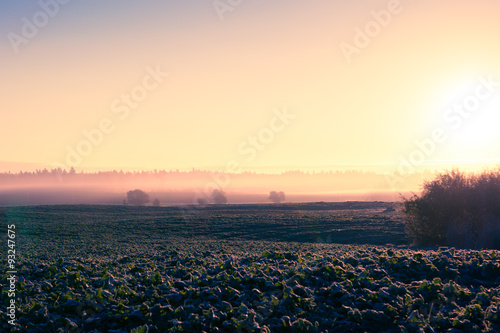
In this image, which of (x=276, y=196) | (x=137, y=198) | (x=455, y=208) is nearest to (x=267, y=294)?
(x=455, y=208)

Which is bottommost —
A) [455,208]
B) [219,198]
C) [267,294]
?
[267,294]

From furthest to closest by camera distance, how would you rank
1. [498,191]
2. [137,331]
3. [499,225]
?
[498,191] < [499,225] < [137,331]

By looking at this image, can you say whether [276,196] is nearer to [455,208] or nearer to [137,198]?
[137,198]

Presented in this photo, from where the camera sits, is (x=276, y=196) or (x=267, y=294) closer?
(x=267, y=294)

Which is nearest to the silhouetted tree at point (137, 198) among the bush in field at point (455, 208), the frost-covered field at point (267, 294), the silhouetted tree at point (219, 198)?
the silhouetted tree at point (219, 198)

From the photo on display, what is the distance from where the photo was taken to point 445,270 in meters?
15.4

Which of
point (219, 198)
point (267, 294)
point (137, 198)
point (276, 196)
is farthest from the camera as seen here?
point (276, 196)

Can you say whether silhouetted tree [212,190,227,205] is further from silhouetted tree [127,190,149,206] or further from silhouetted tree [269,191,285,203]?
silhouetted tree [269,191,285,203]

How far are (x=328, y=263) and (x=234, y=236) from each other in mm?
34276

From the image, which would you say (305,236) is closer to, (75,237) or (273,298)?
(75,237)

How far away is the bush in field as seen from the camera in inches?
1379

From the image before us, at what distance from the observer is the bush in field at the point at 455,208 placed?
35.0 meters

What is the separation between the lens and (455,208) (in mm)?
37312

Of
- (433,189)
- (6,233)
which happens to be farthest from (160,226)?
(433,189)
